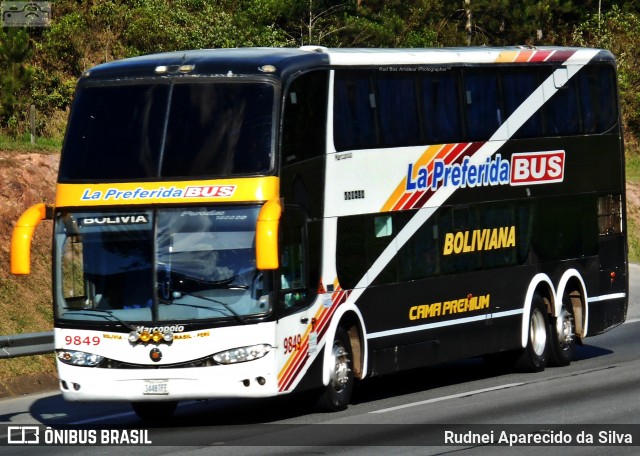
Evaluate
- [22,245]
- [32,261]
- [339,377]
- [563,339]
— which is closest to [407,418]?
[339,377]

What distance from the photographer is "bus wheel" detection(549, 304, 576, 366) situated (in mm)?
21703

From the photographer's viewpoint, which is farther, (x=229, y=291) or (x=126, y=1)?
(x=126, y=1)

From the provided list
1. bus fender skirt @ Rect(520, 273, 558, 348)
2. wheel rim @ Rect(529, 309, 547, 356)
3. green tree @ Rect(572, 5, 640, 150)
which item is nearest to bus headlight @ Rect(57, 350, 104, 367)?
bus fender skirt @ Rect(520, 273, 558, 348)

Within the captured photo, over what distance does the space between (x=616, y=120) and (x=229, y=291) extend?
9.98m

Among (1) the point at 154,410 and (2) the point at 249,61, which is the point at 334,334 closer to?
(1) the point at 154,410

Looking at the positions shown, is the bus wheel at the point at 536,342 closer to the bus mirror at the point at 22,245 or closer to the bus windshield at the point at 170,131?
the bus windshield at the point at 170,131

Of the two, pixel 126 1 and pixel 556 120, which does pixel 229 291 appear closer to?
pixel 556 120

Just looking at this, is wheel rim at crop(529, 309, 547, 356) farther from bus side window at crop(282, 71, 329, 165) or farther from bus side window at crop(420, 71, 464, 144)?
bus side window at crop(282, 71, 329, 165)

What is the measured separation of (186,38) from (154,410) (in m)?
24.5

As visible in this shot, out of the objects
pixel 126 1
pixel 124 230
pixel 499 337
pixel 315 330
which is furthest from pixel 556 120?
A: pixel 126 1

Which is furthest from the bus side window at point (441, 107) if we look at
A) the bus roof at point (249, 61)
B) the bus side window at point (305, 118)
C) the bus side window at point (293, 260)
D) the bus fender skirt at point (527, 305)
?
the bus side window at point (293, 260)

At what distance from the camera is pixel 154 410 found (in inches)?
671

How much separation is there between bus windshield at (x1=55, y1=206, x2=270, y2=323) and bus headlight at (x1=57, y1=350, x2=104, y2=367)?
392 mm

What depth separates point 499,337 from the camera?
66.9ft
